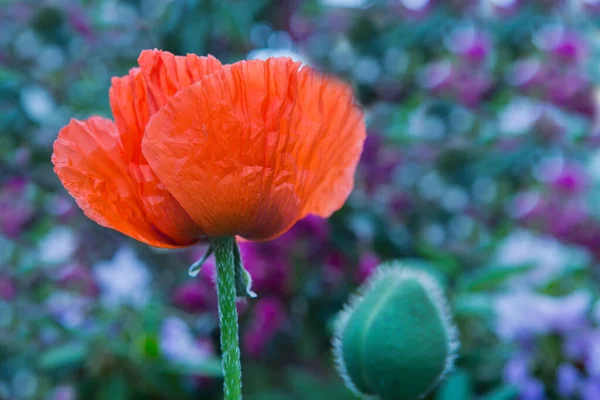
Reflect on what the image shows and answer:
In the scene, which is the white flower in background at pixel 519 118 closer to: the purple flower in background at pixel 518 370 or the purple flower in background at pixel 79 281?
the purple flower in background at pixel 518 370

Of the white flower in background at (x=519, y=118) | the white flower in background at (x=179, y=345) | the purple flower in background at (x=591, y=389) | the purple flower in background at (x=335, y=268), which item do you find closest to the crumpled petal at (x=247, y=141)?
the white flower in background at (x=179, y=345)

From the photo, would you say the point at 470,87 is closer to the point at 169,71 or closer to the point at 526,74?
the point at 526,74

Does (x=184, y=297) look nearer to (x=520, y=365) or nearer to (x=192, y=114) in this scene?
(x=520, y=365)

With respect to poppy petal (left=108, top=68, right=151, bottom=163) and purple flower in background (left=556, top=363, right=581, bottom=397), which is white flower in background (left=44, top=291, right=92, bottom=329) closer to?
purple flower in background (left=556, top=363, right=581, bottom=397)

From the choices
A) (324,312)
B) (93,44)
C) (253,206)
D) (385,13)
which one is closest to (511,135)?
(385,13)

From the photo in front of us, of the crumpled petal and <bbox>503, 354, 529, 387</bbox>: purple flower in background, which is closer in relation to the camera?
the crumpled petal

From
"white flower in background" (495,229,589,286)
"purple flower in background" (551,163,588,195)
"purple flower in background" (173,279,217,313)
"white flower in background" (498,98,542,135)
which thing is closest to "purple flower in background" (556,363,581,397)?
"white flower in background" (495,229,589,286)
